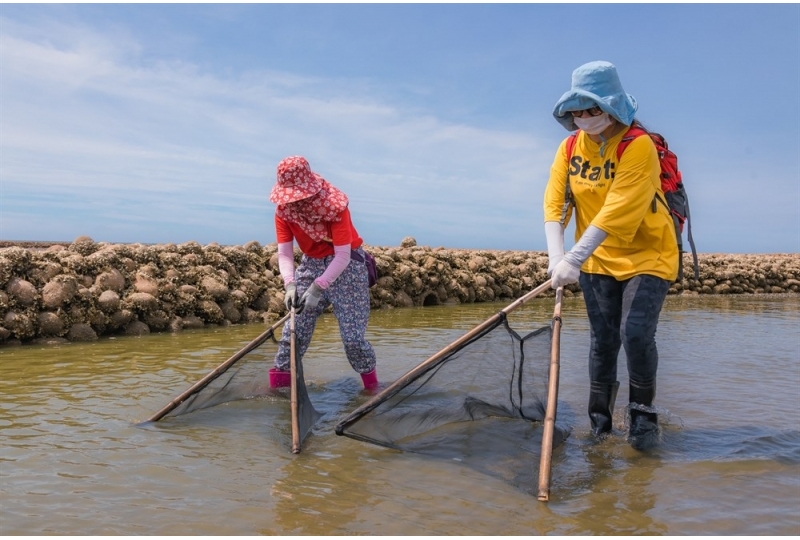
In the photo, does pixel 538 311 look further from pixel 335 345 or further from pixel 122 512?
pixel 122 512

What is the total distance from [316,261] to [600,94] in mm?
2104

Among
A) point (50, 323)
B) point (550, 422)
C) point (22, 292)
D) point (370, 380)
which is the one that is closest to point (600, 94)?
point (550, 422)

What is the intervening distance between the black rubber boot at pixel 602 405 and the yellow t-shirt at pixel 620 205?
65 cm

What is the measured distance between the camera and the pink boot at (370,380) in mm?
4746

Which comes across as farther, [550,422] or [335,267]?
[335,267]

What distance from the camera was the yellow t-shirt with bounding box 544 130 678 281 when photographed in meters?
3.11

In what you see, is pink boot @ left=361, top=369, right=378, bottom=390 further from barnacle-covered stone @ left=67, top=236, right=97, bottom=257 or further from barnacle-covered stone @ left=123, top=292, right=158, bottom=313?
barnacle-covered stone @ left=67, top=236, right=97, bottom=257

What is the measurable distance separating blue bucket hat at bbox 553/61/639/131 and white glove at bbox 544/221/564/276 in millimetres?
598

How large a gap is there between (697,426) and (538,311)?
8088mm

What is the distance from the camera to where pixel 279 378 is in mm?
4508

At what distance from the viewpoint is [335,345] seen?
7.17 m

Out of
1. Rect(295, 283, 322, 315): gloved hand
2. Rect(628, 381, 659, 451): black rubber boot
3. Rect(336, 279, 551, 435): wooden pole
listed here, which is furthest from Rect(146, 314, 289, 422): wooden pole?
Rect(628, 381, 659, 451): black rubber boot

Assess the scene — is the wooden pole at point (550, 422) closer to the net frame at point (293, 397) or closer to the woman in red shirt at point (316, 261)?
the net frame at point (293, 397)

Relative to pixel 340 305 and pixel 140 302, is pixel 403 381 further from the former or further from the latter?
pixel 140 302
